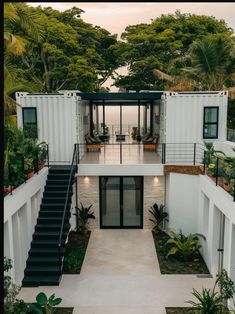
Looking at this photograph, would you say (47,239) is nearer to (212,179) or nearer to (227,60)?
(212,179)

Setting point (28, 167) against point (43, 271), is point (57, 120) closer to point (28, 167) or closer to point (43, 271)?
point (28, 167)

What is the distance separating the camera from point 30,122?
1572 centimetres

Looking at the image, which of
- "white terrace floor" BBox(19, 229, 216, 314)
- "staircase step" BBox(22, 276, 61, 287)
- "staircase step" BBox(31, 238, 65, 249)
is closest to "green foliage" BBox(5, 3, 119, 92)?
"staircase step" BBox(31, 238, 65, 249)

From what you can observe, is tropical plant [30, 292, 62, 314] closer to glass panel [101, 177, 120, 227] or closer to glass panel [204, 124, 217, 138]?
glass panel [101, 177, 120, 227]

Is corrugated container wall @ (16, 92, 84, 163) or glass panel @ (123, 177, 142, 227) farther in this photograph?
glass panel @ (123, 177, 142, 227)

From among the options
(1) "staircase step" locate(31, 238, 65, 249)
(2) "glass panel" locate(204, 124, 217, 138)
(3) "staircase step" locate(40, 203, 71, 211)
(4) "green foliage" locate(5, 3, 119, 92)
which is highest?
(4) "green foliage" locate(5, 3, 119, 92)

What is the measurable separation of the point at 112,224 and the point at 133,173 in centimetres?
285

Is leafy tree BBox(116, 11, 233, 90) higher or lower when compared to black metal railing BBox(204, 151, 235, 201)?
higher

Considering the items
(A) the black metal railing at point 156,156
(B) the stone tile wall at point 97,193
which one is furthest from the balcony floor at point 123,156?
(B) the stone tile wall at point 97,193

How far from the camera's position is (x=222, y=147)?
15656 mm

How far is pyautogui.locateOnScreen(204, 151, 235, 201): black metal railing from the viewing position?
9292 mm

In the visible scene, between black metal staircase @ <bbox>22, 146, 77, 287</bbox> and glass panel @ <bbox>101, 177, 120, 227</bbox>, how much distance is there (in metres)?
2.05

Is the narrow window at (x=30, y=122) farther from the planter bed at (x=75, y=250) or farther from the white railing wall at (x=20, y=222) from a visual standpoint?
the planter bed at (x=75, y=250)

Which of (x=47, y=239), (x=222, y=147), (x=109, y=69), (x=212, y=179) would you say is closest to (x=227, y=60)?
(x=222, y=147)
